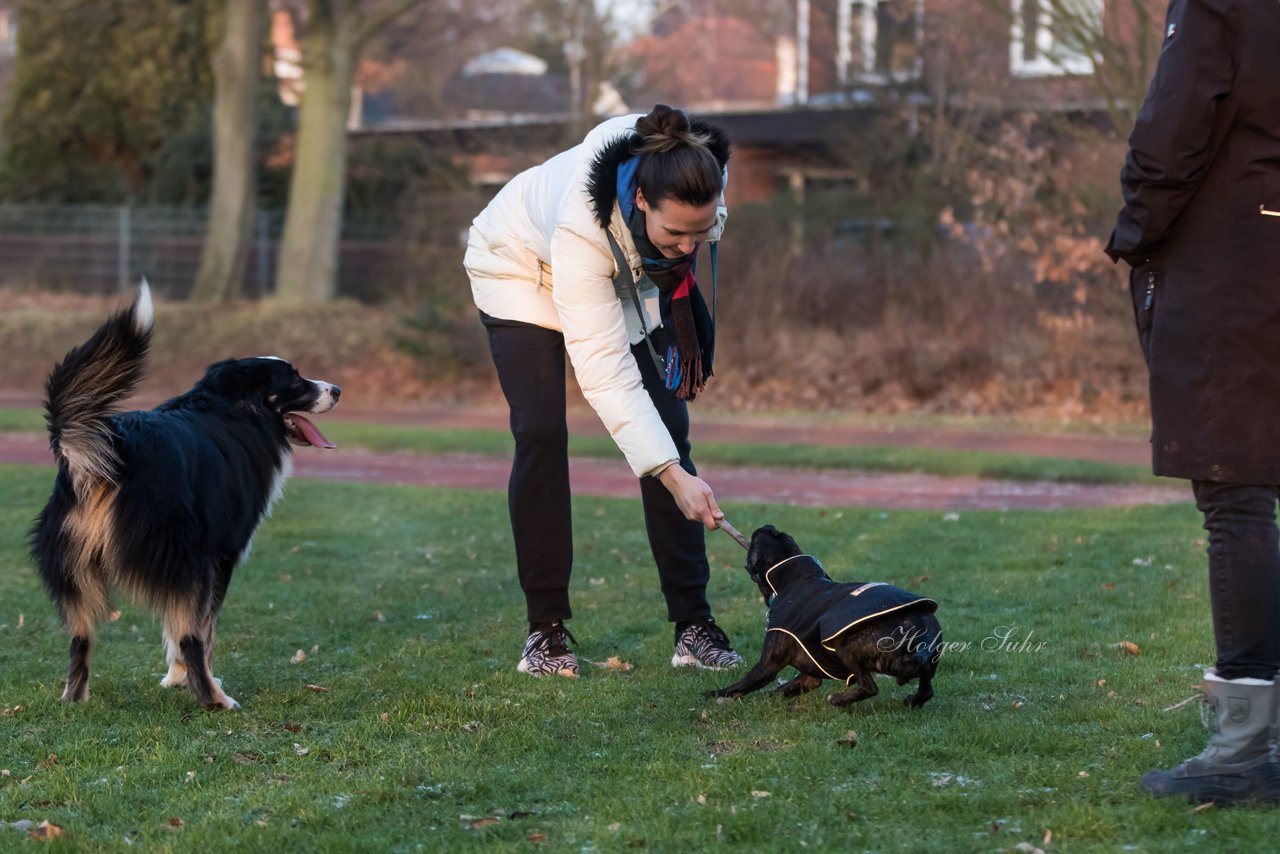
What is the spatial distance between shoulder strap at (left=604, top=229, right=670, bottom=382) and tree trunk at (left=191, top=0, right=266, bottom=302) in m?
18.1

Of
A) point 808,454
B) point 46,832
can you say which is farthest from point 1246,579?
point 808,454

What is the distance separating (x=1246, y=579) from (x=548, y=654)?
261 centimetres

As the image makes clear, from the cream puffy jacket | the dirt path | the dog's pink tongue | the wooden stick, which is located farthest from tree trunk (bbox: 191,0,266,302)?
the wooden stick

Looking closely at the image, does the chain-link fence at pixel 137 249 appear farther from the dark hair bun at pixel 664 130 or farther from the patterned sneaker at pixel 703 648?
the dark hair bun at pixel 664 130

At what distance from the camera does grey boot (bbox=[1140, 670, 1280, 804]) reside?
3.40 meters

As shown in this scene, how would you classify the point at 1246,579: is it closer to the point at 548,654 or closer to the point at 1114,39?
the point at 548,654

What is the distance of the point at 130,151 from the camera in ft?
89.8

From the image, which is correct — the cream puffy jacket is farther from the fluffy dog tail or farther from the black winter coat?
the black winter coat

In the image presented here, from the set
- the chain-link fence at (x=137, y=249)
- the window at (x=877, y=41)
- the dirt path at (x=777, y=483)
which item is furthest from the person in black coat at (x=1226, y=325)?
the chain-link fence at (x=137, y=249)

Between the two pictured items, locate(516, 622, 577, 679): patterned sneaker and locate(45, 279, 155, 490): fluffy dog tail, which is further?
locate(516, 622, 577, 679): patterned sneaker

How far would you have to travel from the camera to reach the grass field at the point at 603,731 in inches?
134

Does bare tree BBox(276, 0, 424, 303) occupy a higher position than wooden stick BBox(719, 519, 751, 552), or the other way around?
bare tree BBox(276, 0, 424, 303)

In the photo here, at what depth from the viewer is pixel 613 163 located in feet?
14.9

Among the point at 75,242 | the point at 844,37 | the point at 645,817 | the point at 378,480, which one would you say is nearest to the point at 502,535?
the point at 378,480
